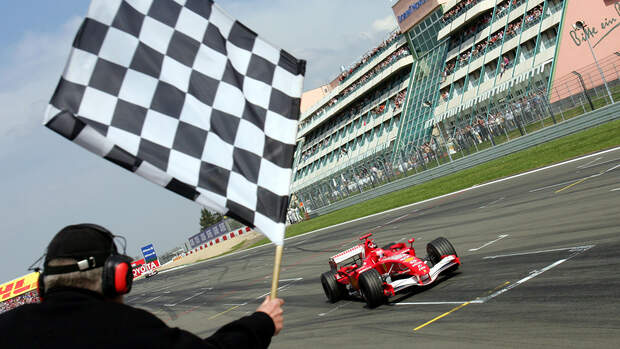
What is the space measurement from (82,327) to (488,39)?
40.8 m

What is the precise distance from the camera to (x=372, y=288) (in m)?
9.89

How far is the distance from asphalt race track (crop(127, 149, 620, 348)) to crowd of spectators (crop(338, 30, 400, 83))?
36798 millimetres

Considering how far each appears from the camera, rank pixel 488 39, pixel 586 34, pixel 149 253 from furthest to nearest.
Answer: pixel 149 253
pixel 488 39
pixel 586 34

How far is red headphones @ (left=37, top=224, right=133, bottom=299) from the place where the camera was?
2.21 metres

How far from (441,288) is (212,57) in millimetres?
7459

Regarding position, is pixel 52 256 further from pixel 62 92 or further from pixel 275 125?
pixel 275 125

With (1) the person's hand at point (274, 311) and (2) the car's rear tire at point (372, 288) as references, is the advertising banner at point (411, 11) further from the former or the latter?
Result: (1) the person's hand at point (274, 311)

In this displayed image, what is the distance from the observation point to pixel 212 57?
3.26m

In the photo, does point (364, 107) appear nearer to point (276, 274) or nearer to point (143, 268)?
point (143, 268)

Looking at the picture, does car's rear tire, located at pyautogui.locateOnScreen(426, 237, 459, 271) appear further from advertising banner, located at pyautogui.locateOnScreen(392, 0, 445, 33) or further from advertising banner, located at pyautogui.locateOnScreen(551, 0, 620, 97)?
advertising banner, located at pyautogui.locateOnScreen(392, 0, 445, 33)

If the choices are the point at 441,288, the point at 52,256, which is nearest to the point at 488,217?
the point at 441,288

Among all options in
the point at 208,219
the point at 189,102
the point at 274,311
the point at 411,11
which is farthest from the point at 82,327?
the point at 208,219

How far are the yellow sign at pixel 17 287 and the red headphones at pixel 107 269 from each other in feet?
121

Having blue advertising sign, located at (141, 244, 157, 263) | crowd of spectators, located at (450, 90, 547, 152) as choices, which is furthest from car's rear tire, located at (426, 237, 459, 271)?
blue advertising sign, located at (141, 244, 157, 263)
